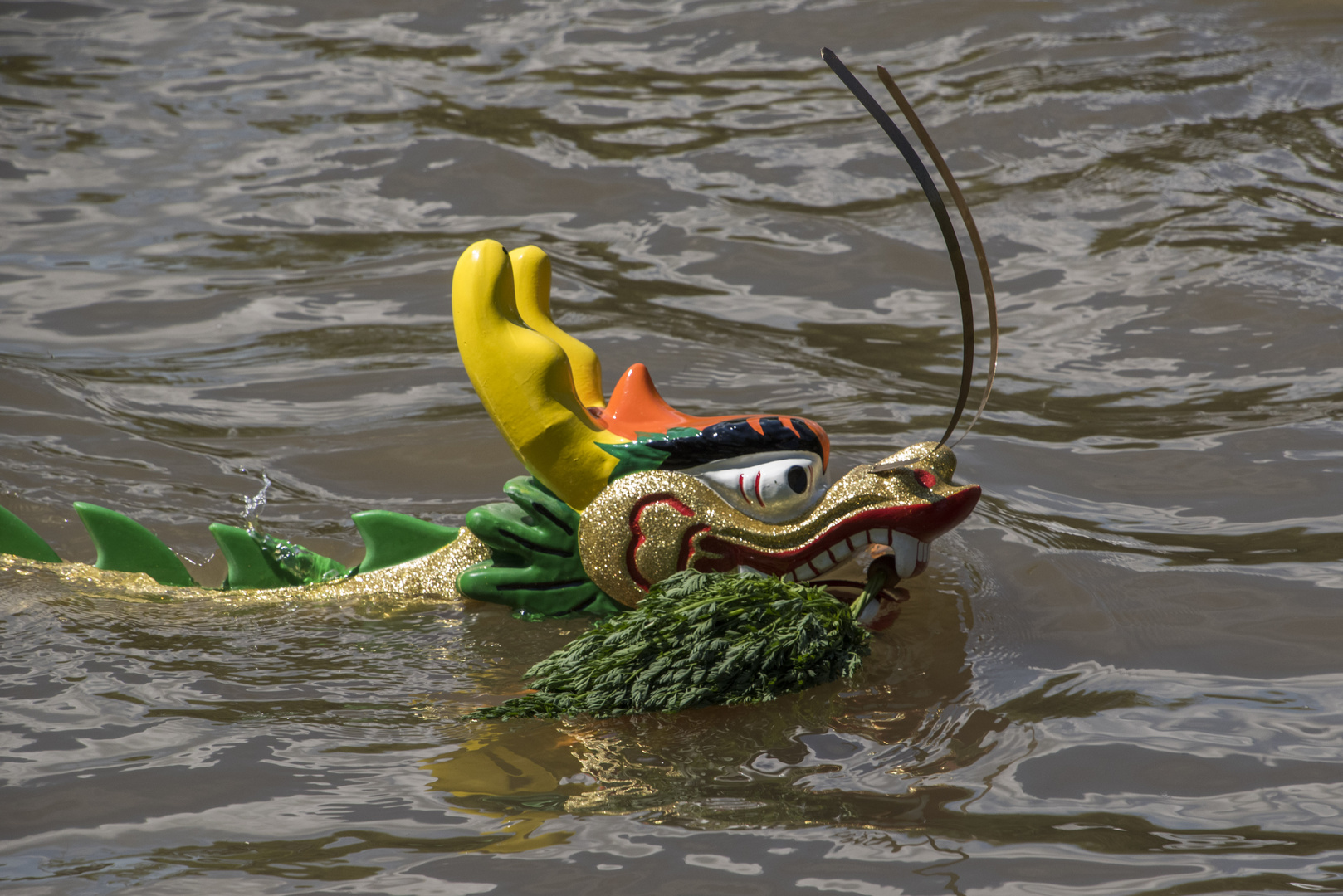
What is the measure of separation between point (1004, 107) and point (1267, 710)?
6.13m

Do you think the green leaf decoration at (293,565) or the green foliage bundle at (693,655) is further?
the green leaf decoration at (293,565)

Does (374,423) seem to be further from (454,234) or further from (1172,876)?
(1172,876)

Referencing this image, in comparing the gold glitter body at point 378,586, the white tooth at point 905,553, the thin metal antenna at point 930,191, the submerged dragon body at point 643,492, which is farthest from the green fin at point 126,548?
the thin metal antenna at point 930,191

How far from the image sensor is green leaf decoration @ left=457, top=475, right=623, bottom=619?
346cm

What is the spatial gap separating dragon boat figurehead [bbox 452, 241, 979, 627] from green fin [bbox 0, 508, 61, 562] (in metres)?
1.64

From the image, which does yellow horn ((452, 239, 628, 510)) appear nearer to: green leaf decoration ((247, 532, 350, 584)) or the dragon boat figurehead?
the dragon boat figurehead

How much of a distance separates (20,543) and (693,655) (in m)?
2.37

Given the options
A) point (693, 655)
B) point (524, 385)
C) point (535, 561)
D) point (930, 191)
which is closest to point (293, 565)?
point (535, 561)

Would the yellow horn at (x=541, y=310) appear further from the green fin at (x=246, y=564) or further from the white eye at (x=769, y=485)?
the green fin at (x=246, y=564)

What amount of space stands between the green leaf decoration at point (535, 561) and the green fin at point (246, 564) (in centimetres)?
70

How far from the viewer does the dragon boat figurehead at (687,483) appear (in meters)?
3.26

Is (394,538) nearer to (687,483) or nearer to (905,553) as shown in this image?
(687,483)

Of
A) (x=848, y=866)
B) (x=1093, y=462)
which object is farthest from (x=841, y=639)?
(x=1093, y=462)

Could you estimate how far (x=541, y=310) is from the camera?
368 centimetres
